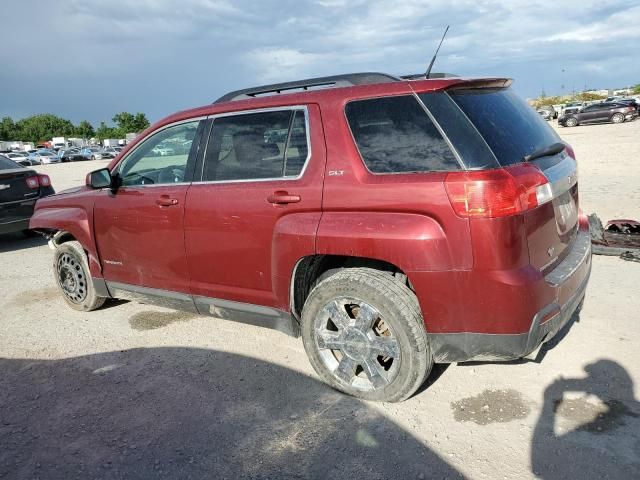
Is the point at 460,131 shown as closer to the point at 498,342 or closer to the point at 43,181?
the point at 498,342

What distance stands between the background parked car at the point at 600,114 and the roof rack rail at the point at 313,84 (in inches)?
1484

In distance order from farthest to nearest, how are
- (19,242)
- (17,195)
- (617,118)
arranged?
1. (617,118)
2. (19,242)
3. (17,195)

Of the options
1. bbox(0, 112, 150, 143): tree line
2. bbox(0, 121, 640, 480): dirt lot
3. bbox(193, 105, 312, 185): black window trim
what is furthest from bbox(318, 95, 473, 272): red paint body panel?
bbox(0, 112, 150, 143): tree line

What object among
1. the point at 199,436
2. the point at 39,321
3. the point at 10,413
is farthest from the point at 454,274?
the point at 39,321

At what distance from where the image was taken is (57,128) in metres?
123

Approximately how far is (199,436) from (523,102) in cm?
293

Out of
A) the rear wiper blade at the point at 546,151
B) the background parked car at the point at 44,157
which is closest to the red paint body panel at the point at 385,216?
the rear wiper blade at the point at 546,151

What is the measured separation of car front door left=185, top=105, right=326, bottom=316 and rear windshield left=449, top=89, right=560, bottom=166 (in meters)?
0.91

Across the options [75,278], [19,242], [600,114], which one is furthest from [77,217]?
[600,114]

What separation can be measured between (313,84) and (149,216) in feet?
5.47

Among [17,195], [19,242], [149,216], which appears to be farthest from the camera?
[19,242]

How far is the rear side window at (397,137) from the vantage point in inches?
110

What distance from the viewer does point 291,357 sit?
3.93 meters

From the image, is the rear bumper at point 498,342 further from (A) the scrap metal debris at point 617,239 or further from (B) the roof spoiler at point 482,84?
(A) the scrap metal debris at point 617,239
